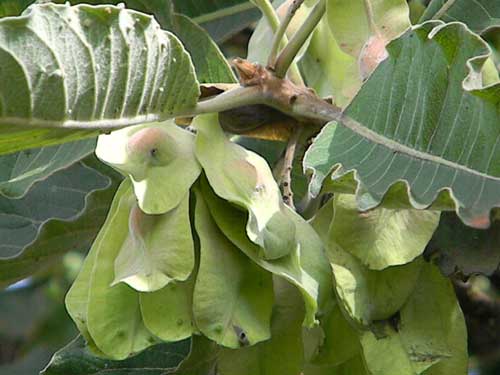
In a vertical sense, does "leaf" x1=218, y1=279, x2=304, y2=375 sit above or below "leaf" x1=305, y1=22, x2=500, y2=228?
below

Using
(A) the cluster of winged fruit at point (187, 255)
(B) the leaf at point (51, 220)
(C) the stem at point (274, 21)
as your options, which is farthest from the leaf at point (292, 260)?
(B) the leaf at point (51, 220)

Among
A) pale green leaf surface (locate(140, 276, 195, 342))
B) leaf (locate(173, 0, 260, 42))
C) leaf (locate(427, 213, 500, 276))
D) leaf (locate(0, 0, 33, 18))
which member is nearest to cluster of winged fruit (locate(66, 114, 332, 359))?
pale green leaf surface (locate(140, 276, 195, 342))

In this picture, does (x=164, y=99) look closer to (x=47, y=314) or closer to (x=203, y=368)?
(x=203, y=368)

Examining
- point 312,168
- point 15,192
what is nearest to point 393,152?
point 312,168

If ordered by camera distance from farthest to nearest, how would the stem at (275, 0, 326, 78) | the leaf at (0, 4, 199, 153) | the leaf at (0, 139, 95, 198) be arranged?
the leaf at (0, 139, 95, 198)
the stem at (275, 0, 326, 78)
the leaf at (0, 4, 199, 153)

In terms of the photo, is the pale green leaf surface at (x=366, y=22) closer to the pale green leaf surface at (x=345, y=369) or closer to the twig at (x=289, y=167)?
the twig at (x=289, y=167)

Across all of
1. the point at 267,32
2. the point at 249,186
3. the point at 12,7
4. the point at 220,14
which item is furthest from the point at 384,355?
the point at 220,14

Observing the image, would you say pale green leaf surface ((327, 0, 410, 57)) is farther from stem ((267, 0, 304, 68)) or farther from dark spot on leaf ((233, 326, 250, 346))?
dark spot on leaf ((233, 326, 250, 346))
